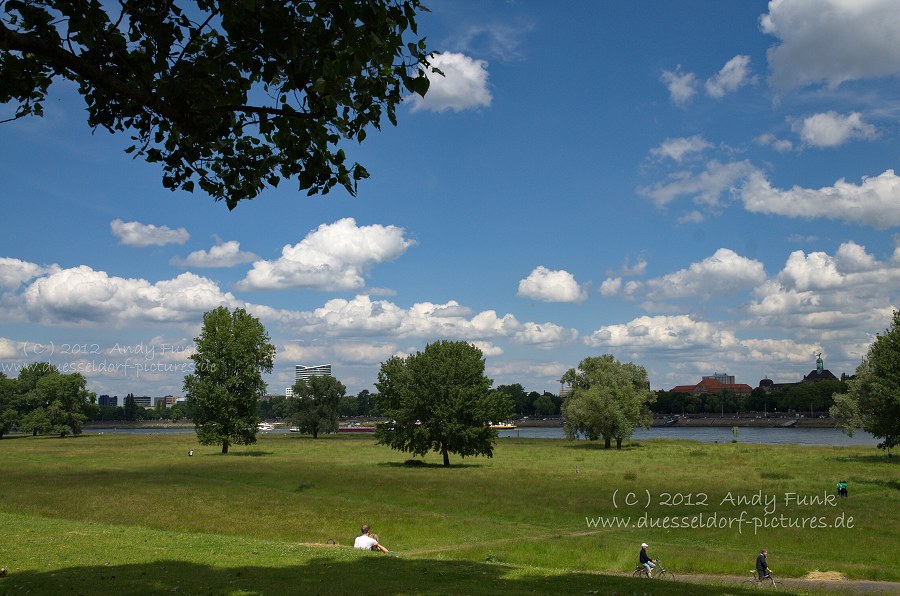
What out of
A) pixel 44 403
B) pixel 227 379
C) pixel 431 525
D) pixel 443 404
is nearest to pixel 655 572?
pixel 431 525

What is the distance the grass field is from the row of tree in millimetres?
82998

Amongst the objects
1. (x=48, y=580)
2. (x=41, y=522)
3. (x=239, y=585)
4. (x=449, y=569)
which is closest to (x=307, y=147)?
(x=239, y=585)

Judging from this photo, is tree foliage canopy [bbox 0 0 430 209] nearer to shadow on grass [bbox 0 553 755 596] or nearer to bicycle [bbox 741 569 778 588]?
shadow on grass [bbox 0 553 755 596]

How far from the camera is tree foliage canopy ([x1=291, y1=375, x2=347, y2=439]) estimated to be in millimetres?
133750

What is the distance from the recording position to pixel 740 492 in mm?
42875

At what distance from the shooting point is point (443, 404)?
69938mm

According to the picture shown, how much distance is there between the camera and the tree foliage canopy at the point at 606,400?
326 feet

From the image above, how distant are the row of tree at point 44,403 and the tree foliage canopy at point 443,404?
90.7 meters

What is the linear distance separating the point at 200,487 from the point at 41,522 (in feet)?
59.1

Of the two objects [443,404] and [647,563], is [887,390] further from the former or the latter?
[647,563]

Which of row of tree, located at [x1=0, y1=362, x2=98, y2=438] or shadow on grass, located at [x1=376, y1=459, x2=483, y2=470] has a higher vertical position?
row of tree, located at [x1=0, y1=362, x2=98, y2=438]

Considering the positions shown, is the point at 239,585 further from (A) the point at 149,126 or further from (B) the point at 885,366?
(B) the point at 885,366

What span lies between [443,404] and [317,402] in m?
70.7

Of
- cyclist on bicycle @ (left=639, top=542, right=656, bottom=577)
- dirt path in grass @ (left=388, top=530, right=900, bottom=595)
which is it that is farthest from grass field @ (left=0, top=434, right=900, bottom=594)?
cyclist on bicycle @ (left=639, top=542, right=656, bottom=577)
